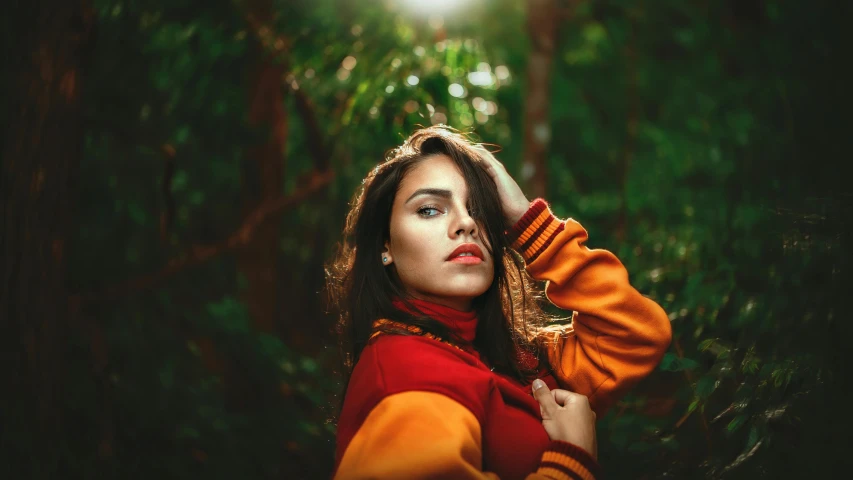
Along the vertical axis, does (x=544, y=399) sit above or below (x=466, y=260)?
below

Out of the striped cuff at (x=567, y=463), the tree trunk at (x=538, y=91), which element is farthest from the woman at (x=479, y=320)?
the tree trunk at (x=538, y=91)

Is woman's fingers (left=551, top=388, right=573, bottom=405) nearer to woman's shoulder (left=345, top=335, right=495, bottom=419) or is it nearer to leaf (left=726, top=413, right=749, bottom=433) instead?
woman's shoulder (left=345, top=335, right=495, bottom=419)

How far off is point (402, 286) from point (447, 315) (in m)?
0.21

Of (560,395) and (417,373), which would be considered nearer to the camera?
(417,373)

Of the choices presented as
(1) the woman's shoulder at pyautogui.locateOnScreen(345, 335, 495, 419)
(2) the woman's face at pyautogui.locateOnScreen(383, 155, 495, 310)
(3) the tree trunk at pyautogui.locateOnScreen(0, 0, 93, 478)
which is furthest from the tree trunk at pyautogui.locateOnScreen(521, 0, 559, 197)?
(1) the woman's shoulder at pyautogui.locateOnScreen(345, 335, 495, 419)

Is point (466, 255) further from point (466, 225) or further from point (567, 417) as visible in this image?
point (567, 417)

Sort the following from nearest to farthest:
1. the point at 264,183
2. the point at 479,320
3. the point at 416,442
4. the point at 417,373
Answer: the point at 416,442 < the point at 417,373 < the point at 479,320 < the point at 264,183

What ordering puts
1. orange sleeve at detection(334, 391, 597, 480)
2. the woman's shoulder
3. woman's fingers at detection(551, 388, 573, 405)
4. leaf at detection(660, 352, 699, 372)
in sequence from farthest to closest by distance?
leaf at detection(660, 352, 699, 372)
woman's fingers at detection(551, 388, 573, 405)
the woman's shoulder
orange sleeve at detection(334, 391, 597, 480)

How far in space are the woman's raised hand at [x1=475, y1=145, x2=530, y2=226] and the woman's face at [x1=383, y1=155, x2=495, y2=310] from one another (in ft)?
0.46

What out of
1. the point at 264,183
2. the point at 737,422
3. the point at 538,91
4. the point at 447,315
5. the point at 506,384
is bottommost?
the point at 264,183

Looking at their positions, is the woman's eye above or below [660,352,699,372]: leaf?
above

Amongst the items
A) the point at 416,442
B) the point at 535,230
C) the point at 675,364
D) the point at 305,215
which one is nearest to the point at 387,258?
the point at 535,230

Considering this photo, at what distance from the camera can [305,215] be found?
8.34m

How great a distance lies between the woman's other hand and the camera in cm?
196
